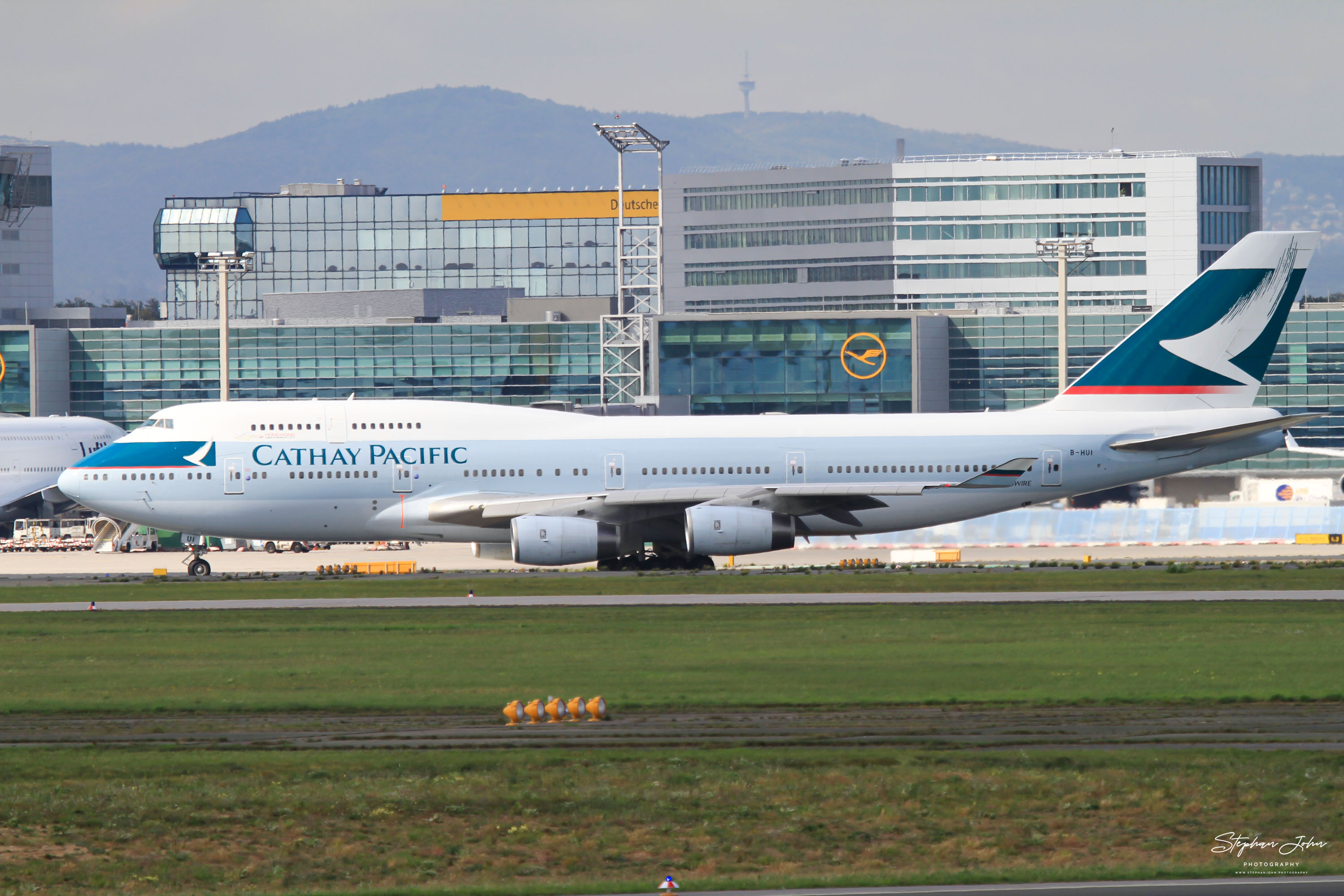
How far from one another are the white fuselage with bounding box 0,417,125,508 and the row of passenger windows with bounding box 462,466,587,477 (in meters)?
51.4

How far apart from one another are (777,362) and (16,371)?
189 ft

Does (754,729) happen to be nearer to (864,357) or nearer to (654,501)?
(654,501)

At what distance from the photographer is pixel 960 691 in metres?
25.3

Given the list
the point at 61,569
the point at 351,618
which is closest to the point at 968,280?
the point at 61,569

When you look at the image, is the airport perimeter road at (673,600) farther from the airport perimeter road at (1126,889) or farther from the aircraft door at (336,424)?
the airport perimeter road at (1126,889)

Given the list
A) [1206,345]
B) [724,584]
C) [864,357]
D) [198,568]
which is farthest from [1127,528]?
[864,357]

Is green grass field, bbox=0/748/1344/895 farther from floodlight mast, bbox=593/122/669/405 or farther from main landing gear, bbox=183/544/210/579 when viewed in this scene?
floodlight mast, bbox=593/122/669/405

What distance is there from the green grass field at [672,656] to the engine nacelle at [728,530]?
8908 mm

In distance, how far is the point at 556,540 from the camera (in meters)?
47.4

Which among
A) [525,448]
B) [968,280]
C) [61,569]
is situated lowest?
[61,569]

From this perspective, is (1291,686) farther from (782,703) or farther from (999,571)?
(999,571)

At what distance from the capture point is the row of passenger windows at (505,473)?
50.2 meters

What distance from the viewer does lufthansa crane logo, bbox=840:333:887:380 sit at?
108125mm

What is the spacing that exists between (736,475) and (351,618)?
53.6ft
